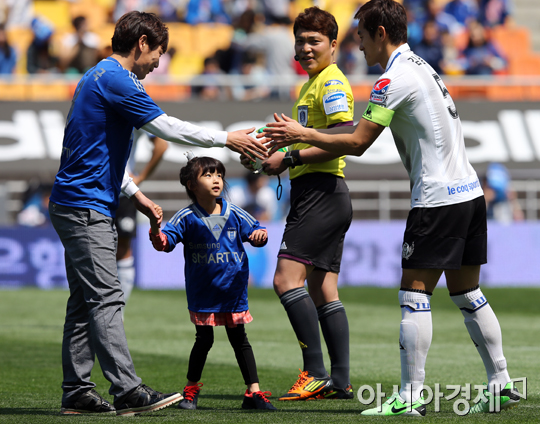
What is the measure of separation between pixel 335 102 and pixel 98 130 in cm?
153

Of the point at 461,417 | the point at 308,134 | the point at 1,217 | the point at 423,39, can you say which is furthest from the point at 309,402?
the point at 423,39

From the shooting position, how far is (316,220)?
558 centimetres

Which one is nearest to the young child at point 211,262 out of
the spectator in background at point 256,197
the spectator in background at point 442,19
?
the spectator in background at point 256,197

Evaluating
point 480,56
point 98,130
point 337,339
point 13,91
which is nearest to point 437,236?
point 337,339

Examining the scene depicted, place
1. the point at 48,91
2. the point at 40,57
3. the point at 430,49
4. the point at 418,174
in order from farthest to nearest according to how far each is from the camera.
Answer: the point at 430,49 → the point at 40,57 → the point at 48,91 → the point at 418,174

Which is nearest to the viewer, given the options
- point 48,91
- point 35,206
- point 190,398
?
point 190,398

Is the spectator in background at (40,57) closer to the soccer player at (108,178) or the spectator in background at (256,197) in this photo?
the spectator in background at (256,197)

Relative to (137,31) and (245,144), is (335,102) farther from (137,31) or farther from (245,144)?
(137,31)

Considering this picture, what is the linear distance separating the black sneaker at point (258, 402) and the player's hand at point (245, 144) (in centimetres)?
142

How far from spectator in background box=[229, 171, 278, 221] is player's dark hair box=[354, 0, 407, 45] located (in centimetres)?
1135

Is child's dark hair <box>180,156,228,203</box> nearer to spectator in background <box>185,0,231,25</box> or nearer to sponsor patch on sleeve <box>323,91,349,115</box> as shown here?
sponsor patch on sleeve <box>323,91,349,115</box>

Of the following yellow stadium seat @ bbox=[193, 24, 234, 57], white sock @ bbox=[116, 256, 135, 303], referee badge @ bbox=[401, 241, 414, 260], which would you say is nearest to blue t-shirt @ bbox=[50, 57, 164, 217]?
Result: referee badge @ bbox=[401, 241, 414, 260]

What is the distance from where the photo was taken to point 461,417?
4.57 metres

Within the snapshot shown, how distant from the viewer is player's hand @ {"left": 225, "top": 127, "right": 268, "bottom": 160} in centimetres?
491
